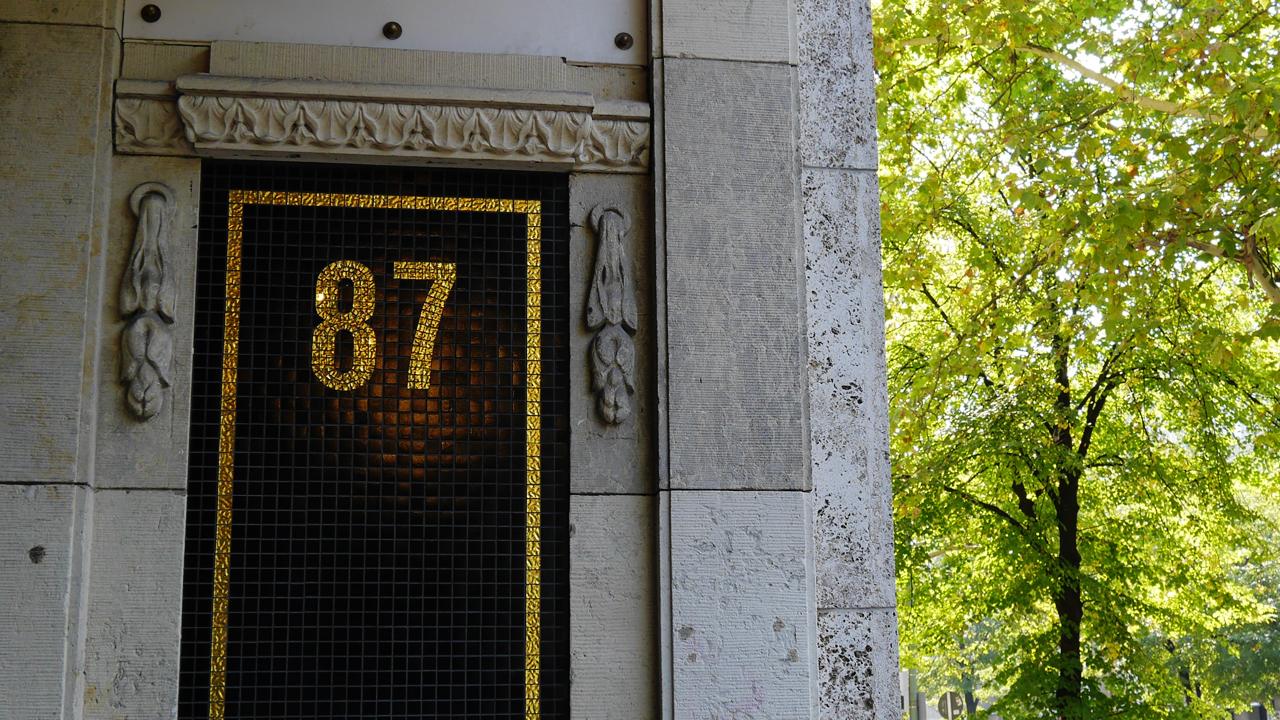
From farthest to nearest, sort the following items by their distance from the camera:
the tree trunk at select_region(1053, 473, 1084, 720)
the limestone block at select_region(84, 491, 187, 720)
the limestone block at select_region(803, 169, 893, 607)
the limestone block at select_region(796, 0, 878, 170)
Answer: the tree trunk at select_region(1053, 473, 1084, 720), the limestone block at select_region(796, 0, 878, 170), the limestone block at select_region(803, 169, 893, 607), the limestone block at select_region(84, 491, 187, 720)

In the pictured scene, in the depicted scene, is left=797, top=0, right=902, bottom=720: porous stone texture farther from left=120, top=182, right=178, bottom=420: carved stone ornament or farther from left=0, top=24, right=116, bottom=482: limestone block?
left=0, top=24, right=116, bottom=482: limestone block

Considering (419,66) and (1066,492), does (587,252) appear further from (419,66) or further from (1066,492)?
(1066,492)

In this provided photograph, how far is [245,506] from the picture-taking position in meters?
6.22

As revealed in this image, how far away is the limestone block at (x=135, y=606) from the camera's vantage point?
233 inches

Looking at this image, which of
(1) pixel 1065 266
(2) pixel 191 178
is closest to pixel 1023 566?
(1) pixel 1065 266

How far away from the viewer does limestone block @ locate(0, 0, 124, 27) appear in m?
6.35

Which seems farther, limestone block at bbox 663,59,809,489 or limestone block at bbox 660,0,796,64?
limestone block at bbox 660,0,796,64

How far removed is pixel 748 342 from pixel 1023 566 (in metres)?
15.0

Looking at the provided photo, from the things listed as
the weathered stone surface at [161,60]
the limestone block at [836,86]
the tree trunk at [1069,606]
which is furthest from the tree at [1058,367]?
the weathered stone surface at [161,60]

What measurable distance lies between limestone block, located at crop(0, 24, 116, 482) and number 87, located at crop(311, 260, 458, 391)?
1.04m

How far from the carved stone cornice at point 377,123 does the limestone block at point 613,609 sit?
69.7 inches

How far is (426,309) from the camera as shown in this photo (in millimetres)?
6496

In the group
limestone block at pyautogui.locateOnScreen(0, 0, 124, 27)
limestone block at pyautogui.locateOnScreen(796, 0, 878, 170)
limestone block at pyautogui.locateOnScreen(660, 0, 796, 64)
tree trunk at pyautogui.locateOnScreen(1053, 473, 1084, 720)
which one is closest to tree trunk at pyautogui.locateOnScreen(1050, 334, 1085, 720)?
tree trunk at pyautogui.locateOnScreen(1053, 473, 1084, 720)

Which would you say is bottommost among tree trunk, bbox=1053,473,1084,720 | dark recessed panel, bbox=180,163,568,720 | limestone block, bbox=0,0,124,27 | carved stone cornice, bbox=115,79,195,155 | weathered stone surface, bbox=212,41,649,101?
tree trunk, bbox=1053,473,1084,720
